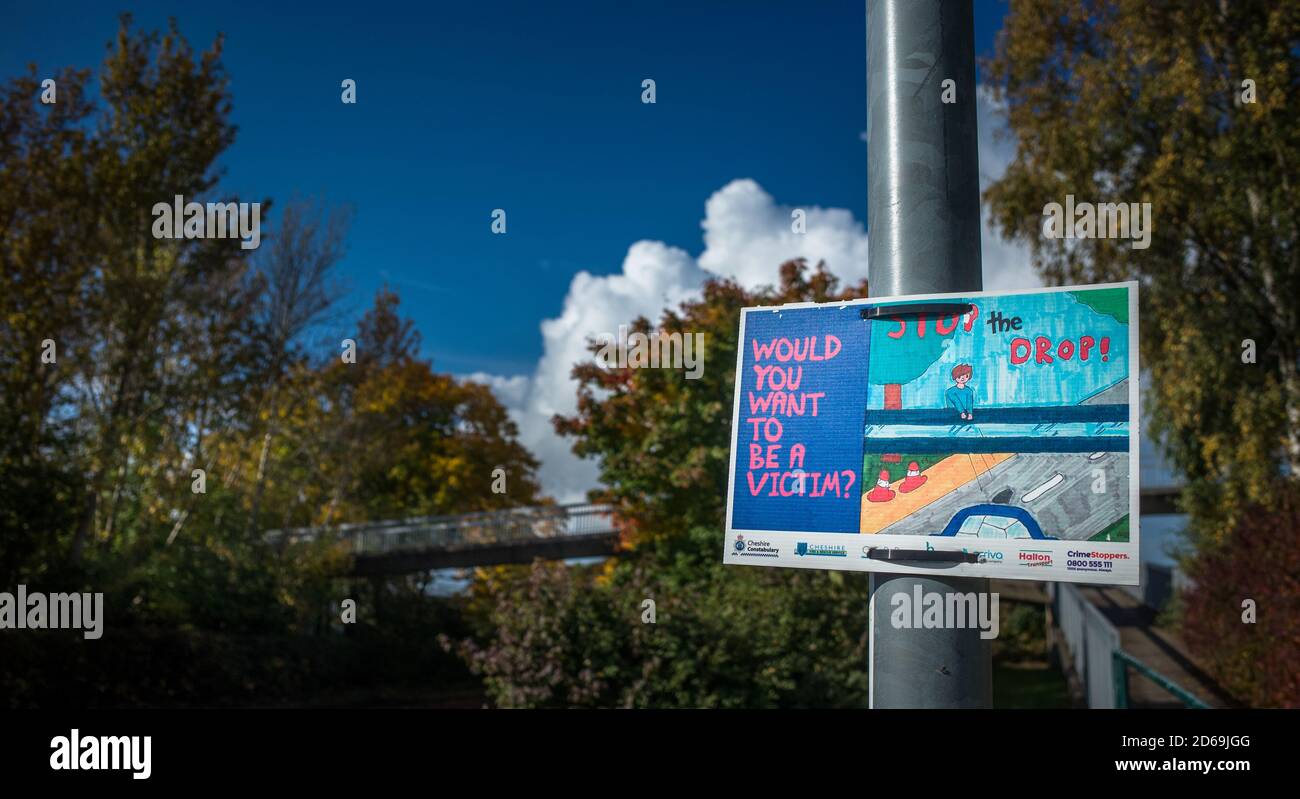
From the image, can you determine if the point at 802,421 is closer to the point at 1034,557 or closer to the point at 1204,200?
the point at 1034,557

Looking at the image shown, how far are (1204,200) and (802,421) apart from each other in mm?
21033

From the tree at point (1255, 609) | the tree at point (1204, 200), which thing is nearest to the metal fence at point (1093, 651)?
the tree at point (1255, 609)

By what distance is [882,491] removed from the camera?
2.35m

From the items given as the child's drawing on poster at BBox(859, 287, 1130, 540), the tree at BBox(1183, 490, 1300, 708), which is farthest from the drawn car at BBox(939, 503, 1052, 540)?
the tree at BBox(1183, 490, 1300, 708)

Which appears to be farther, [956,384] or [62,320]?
[62,320]

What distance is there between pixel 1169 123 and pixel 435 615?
2709cm

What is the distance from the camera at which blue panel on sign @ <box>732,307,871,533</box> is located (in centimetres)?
240

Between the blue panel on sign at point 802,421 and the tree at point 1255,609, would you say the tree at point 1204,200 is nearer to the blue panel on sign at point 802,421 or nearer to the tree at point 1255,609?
the tree at point 1255,609

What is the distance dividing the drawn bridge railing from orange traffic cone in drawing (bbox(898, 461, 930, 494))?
1219 inches

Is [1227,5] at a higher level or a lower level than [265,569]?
higher

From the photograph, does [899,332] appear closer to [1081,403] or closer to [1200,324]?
[1081,403]
